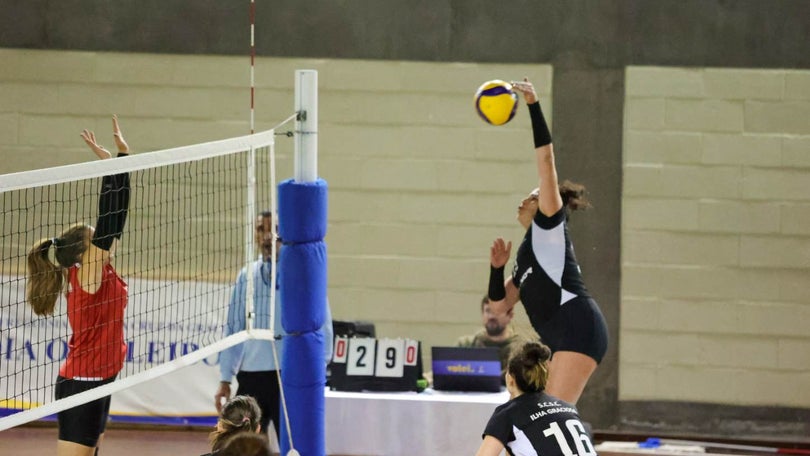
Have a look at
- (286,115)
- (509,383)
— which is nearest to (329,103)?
(286,115)

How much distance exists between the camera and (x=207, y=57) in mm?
8797

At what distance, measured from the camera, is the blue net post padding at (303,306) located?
5168mm

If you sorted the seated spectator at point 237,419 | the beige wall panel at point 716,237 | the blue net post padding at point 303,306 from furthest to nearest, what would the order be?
the beige wall panel at point 716,237 → the blue net post padding at point 303,306 → the seated spectator at point 237,419

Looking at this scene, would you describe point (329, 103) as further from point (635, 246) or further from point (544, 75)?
point (635, 246)

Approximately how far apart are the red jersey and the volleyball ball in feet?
6.71

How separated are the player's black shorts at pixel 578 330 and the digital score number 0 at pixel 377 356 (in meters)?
1.71

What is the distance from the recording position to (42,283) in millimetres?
4879

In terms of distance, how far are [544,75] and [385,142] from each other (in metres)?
1.43

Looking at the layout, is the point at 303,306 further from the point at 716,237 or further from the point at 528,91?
the point at 716,237

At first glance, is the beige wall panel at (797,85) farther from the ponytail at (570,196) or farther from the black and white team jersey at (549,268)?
the black and white team jersey at (549,268)

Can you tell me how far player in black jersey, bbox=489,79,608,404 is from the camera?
481 cm

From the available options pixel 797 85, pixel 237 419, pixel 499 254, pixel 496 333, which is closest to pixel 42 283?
pixel 237 419

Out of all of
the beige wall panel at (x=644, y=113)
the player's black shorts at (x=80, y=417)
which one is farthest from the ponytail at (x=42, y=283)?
the beige wall panel at (x=644, y=113)

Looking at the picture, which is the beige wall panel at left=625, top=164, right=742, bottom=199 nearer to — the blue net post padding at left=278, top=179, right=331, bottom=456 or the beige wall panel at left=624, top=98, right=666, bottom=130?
the beige wall panel at left=624, top=98, right=666, bottom=130
